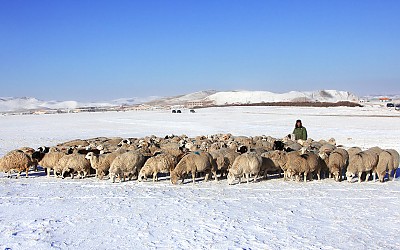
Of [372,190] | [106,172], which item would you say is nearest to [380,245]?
[372,190]

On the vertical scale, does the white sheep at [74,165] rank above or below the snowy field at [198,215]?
above

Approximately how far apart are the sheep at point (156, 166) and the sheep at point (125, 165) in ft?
1.06

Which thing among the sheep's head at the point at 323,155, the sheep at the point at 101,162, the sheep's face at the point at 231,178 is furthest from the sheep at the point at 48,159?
the sheep's head at the point at 323,155

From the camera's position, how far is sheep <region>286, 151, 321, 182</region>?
12227mm

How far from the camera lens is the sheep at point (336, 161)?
12422mm

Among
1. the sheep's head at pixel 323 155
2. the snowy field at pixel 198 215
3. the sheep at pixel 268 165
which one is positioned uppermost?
the sheep's head at pixel 323 155

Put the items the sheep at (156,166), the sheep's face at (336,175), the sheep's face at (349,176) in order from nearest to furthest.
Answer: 1. the sheep's face at (349,176)
2. the sheep's face at (336,175)
3. the sheep at (156,166)

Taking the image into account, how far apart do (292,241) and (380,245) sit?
5.04 ft

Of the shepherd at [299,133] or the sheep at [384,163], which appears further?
the shepherd at [299,133]

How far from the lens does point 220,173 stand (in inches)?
536

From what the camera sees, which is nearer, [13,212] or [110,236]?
[110,236]

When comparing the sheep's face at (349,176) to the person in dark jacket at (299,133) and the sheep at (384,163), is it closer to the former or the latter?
the sheep at (384,163)

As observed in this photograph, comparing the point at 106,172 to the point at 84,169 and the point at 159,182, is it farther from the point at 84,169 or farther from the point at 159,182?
the point at 159,182

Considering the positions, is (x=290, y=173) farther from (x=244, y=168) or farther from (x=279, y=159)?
(x=244, y=168)
